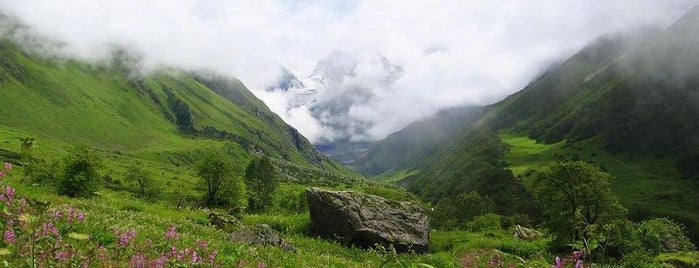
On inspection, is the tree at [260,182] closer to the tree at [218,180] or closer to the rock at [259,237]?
the tree at [218,180]

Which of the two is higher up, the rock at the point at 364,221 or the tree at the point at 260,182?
the tree at the point at 260,182

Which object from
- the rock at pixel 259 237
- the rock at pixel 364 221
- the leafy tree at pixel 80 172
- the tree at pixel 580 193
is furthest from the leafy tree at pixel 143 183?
the rock at pixel 259 237

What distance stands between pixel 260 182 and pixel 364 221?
4517 inches

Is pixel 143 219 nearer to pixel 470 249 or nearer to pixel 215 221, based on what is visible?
pixel 215 221

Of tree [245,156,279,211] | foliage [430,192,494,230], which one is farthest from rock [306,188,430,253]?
foliage [430,192,494,230]

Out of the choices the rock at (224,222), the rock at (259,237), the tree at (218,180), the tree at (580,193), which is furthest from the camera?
the tree at (218,180)

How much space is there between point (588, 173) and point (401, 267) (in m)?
44.1

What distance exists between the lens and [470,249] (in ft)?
98.5

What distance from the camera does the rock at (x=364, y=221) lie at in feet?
94.3

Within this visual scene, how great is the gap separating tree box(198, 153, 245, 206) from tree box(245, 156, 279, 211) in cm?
2276

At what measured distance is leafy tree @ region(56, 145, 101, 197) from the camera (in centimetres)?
6203

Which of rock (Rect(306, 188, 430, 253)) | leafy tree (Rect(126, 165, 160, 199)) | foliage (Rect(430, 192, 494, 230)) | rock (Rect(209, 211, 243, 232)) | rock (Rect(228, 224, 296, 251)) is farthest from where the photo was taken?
leafy tree (Rect(126, 165, 160, 199))

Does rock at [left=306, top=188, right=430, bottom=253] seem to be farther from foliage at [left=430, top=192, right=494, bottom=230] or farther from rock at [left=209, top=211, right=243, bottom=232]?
foliage at [left=430, top=192, right=494, bottom=230]

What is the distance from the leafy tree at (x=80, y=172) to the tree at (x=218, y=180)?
37725 millimetres
